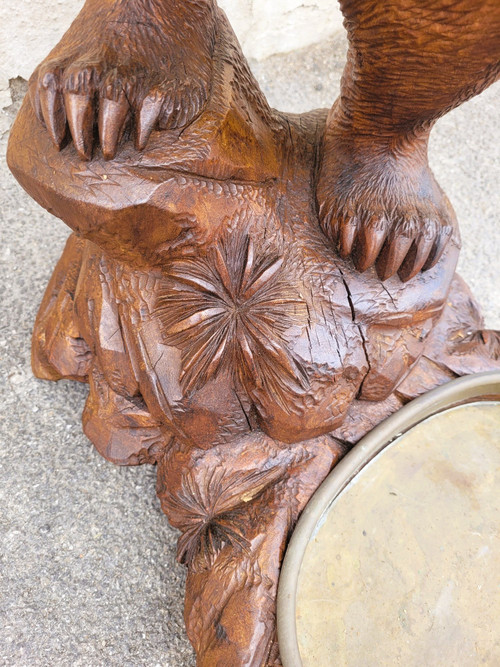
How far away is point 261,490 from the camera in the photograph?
3.07 ft

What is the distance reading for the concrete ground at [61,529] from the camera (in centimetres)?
99

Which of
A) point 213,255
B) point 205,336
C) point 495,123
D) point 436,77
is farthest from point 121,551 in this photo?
point 495,123

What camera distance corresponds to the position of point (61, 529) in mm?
1062

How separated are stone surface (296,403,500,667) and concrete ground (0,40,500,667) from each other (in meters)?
0.28

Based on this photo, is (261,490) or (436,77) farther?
(261,490)

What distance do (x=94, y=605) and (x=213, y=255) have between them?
61cm

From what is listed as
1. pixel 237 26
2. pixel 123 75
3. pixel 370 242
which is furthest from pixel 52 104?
pixel 237 26

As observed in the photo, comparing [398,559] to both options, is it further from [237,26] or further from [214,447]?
[237,26]

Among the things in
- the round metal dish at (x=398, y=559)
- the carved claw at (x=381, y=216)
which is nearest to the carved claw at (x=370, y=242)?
the carved claw at (x=381, y=216)

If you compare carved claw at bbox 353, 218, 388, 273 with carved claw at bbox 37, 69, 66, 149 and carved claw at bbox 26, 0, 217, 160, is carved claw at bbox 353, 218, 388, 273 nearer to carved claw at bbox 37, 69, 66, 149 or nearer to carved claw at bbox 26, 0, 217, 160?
carved claw at bbox 26, 0, 217, 160

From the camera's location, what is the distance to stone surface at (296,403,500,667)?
87 centimetres

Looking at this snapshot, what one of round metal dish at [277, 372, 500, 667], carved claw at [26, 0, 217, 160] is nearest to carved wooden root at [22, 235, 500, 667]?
round metal dish at [277, 372, 500, 667]

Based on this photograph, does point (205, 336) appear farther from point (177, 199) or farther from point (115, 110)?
point (115, 110)

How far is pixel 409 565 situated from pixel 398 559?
0.02m
